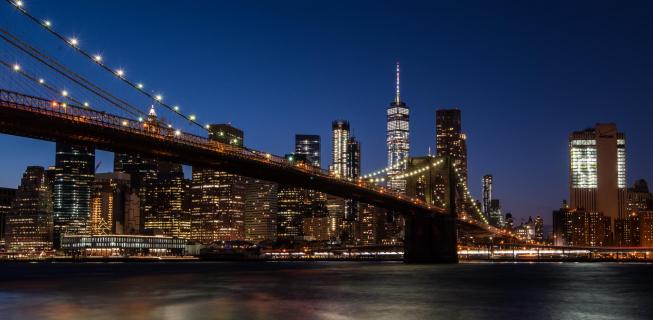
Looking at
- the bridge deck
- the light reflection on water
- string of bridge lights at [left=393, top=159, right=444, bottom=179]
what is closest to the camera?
the light reflection on water

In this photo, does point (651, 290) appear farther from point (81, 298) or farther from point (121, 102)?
point (121, 102)

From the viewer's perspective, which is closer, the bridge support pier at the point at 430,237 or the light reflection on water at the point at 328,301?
the light reflection on water at the point at 328,301

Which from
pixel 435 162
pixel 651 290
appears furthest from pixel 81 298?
pixel 435 162

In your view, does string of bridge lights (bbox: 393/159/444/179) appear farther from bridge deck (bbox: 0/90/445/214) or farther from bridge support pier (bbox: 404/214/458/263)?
bridge deck (bbox: 0/90/445/214)

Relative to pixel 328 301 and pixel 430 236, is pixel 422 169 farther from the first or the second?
pixel 328 301

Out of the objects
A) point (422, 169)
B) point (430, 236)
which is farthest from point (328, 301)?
point (422, 169)

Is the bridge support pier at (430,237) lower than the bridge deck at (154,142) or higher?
lower

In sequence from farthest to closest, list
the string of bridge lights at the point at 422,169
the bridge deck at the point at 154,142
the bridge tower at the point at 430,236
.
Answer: the string of bridge lights at the point at 422,169 → the bridge tower at the point at 430,236 → the bridge deck at the point at 154,142

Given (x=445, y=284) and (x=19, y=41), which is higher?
(x=19, y=41)

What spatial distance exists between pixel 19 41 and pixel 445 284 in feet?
85.9

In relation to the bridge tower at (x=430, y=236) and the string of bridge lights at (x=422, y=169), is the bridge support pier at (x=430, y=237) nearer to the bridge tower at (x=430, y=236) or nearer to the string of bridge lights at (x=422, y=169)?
the bridge tower at (x=430, y=236)

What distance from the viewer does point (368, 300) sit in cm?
3278

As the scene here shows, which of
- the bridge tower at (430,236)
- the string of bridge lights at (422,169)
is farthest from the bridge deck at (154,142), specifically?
the string of bridge lights at (422,169)

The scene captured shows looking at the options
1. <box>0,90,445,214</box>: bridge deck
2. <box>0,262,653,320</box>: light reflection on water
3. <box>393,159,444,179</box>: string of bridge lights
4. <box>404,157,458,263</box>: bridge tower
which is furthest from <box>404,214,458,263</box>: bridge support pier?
<box>0,262,653,320</box>: light reflection on water
